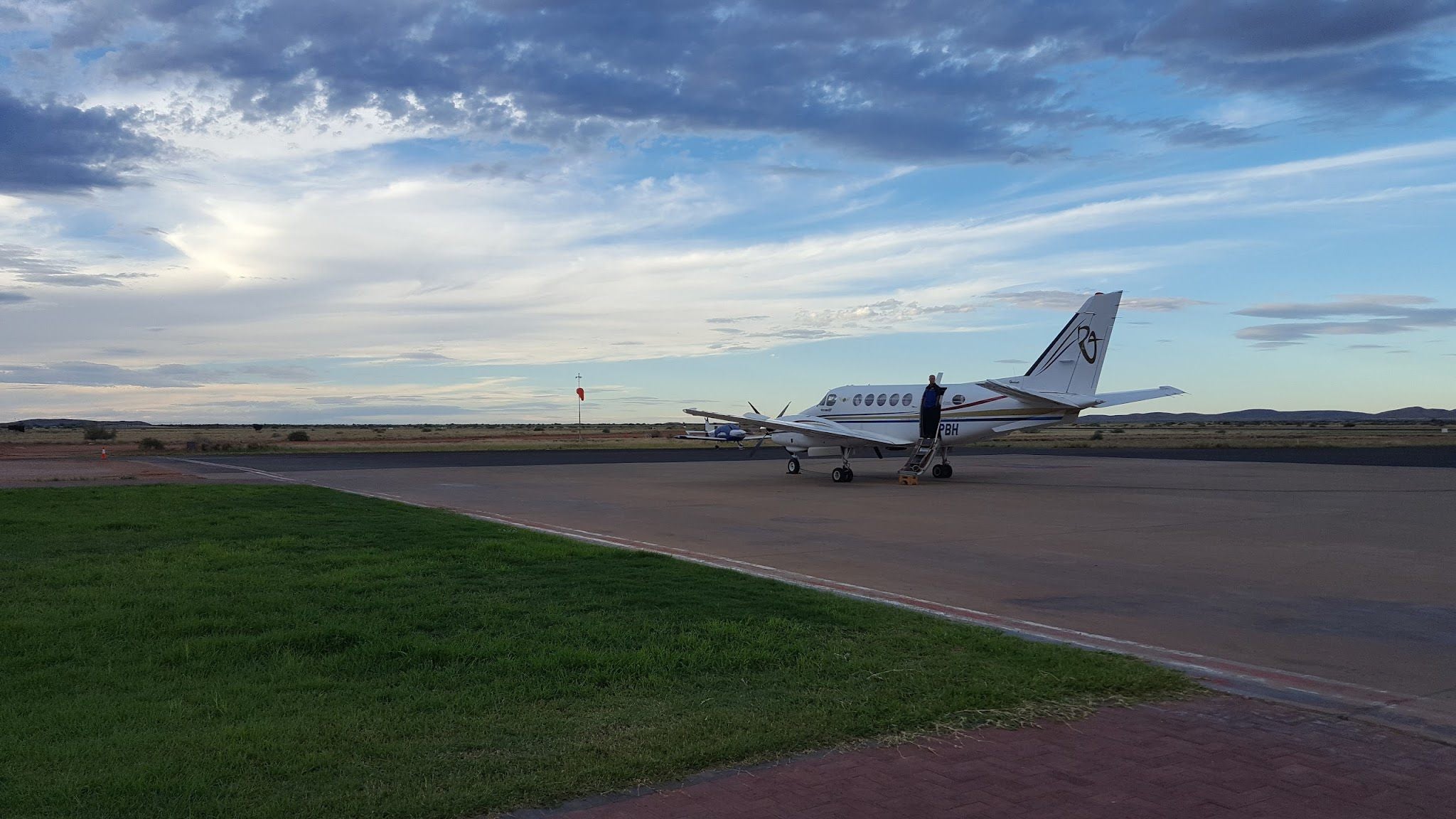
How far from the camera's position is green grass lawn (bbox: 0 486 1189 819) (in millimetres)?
4938

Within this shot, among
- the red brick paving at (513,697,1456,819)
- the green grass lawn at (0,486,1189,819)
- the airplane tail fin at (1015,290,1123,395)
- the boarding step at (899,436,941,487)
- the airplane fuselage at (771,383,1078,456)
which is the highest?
the airplane tail fin at (1015,290,1123,395)

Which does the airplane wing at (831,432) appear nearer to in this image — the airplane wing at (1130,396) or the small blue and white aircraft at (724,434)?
the airplane wing at (1130,396)

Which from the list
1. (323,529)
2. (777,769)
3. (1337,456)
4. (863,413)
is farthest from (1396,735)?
(1337,456)

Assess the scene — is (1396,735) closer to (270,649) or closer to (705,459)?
(270,649)

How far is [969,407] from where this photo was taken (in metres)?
30.1

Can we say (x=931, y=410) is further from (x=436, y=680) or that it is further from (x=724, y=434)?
(x=724, y=434)

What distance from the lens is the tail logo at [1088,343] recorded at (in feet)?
94.2

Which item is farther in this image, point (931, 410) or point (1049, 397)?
point (931, 410)

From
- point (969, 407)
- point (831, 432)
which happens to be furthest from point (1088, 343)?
point (831, 432)

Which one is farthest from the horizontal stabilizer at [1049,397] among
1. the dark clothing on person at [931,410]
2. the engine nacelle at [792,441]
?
the engine nacelle at [792,441]

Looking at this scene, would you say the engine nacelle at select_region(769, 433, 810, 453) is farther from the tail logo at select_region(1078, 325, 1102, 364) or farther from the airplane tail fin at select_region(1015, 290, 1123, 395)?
the tail logo at select_region(1078, 325, 1102, 364)

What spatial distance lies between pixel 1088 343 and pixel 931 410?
16.2ft

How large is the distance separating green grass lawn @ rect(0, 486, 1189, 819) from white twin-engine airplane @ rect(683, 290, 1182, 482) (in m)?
19.3

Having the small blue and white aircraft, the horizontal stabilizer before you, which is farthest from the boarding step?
the small blue and white aircraft
